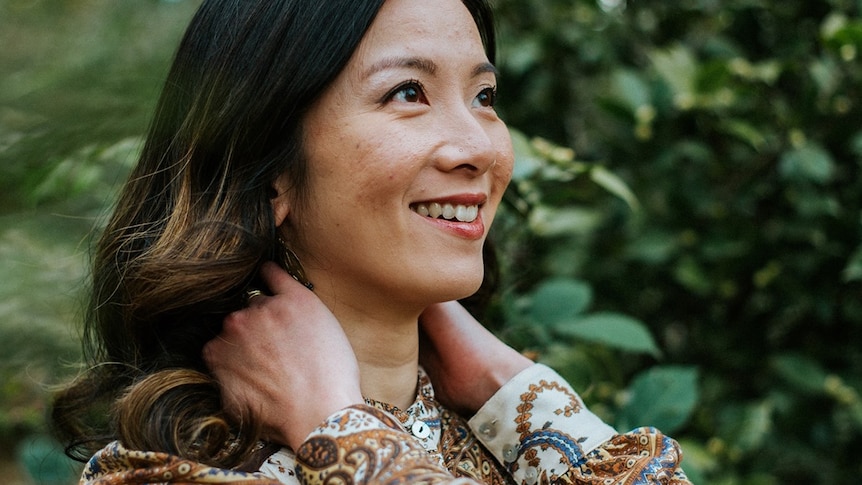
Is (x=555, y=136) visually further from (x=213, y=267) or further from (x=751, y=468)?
(x=213, y=267)

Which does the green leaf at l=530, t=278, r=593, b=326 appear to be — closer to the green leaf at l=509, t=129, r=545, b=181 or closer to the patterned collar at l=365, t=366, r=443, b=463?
the green leaf at l=509, t=129, r=545, b=181

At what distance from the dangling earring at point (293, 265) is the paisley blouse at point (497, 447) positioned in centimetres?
19

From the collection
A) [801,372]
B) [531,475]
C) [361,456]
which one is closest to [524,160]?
[531,475]

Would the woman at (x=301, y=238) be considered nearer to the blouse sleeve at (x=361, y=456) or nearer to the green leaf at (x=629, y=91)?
the blouse sleeve at (x=361, y=456)

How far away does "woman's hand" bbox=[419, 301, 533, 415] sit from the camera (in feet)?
4.48

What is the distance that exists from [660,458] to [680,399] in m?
0.44

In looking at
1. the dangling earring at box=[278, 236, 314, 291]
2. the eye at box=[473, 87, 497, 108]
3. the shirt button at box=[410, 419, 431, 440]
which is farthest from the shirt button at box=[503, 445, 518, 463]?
the eye at box=[473, 87, 497, 108]

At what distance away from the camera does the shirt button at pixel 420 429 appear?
1.25 metres

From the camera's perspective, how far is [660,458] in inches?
49.1

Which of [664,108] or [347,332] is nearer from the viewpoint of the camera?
[347,332]

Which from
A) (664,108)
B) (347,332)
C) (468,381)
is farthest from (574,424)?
(664,108)

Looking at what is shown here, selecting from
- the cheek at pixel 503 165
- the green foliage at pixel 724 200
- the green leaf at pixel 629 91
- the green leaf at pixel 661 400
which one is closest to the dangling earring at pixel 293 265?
the cheek at pixel 503 165

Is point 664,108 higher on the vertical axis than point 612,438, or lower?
higher

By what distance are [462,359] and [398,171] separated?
0.37m
